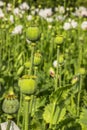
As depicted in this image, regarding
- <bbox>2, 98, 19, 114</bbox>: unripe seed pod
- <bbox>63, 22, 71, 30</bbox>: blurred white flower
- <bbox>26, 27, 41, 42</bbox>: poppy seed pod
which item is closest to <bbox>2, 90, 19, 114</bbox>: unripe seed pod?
<bbox>2, 98, 19, 114</bbox>: unripe seed pod

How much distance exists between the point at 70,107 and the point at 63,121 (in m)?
0.42

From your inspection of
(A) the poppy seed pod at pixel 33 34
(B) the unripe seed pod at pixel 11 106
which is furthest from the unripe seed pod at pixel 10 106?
(A) the poppy seed pod at pixel 33 34

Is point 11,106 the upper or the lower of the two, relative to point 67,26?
upper

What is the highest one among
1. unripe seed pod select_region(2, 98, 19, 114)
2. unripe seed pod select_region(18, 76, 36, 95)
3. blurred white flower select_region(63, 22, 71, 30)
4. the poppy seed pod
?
the poppy seed pod

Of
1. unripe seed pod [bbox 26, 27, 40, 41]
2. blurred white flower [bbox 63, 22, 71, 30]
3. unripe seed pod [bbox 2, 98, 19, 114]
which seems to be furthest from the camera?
blurred white flower [bbox 63, 22, 71, 30]

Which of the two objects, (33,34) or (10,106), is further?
(33,34)

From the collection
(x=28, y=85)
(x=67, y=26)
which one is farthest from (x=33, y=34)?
(x=67, y=26)

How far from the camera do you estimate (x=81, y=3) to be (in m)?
7.36

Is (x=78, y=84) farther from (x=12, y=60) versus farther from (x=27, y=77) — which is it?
(x=12, y=60)

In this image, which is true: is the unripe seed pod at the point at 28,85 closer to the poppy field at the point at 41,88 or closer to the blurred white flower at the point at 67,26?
the poppy field at the point at 41,88

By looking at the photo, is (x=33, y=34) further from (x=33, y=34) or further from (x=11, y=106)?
(x=11, y=106)

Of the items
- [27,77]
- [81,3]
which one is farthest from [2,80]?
[81,3]

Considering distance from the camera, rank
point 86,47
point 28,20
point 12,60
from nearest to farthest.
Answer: point 12,60
point 86,47
point 28,20

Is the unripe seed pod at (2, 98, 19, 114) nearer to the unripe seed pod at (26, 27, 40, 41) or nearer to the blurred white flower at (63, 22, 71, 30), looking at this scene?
the unripe seed pod at (26, 27, 40, 41)
